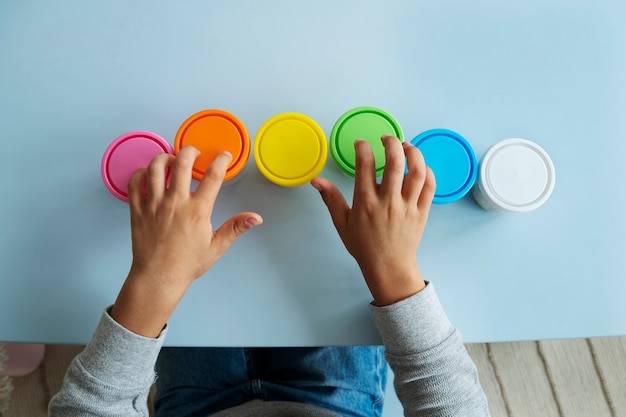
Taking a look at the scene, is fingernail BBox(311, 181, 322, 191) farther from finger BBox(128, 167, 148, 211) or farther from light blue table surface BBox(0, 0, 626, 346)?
finger BBox(128, 167, 148, 211)

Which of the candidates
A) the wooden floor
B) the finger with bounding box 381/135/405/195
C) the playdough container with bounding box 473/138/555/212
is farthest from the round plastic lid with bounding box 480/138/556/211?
the wooden floor

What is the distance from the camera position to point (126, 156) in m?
0.56

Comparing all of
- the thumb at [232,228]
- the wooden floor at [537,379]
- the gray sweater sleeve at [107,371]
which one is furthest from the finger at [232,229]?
the wooden floor at [537,379]

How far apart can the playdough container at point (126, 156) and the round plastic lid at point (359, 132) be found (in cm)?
20

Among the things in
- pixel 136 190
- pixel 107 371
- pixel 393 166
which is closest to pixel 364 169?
pixel 393 166

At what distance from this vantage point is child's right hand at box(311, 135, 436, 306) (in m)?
0.53

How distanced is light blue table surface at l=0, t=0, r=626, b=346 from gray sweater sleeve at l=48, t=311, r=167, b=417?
37mm

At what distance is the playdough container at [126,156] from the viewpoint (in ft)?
1.82

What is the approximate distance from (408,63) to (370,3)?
95mm

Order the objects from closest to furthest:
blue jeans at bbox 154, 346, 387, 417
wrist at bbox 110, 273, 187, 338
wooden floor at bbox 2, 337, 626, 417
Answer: wrist at bbox 110, 273, 187, 338 < blue jeans at bbox 154, 346, 387, 417 < wooden floor at bbox 2, 337, 626, 417

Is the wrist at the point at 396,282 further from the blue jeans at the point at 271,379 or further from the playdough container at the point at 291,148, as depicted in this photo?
the blue jeans at the point at 271,379

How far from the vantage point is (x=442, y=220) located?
0.57 m

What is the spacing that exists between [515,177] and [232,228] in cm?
34

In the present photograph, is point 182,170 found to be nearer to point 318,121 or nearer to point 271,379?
point 318,121
